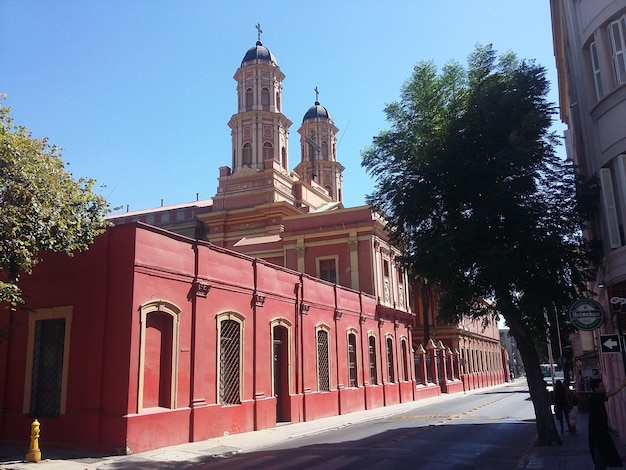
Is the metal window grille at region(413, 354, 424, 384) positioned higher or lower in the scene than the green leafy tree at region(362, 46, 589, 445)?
lower

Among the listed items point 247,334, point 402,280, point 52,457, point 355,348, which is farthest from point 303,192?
point 52,457

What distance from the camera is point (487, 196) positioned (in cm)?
1412

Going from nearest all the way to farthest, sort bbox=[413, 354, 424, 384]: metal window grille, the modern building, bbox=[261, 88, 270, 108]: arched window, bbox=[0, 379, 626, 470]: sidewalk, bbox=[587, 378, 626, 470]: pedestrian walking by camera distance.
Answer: bbox=[587, 378, 626, 470]: pedestrian walking
bbox=[0, 379, 626, 470]: sidewalk
the modern building
bbox=[413, 354, 424, 384]: metal window grille
bbox=[261, 88, 270, 108]: arched window

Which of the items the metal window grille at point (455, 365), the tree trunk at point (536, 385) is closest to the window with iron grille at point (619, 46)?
the tree trunk at point (536, 385)

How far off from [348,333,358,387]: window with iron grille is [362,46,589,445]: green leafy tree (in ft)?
38.7

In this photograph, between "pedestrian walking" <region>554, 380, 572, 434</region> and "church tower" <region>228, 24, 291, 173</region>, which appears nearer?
"pedestrian walking" <region>554, 380, 572, 434</region>

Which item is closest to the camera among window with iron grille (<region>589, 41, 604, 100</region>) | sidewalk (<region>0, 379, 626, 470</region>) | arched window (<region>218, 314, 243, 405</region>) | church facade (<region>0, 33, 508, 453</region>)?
sidewalk (<region>0, 379, 626, 470</region>)

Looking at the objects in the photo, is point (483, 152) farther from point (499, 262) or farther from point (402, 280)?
point (402, 280)

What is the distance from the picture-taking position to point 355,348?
2802 cm

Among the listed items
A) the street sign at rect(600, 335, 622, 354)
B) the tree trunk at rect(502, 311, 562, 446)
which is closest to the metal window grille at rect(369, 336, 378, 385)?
the tree trunk at rect(502, 311, 562, 446)

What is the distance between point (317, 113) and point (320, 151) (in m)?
4.26

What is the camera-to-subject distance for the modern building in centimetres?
1202

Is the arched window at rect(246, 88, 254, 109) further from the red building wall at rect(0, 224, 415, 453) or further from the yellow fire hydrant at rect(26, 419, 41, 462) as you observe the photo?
the yellow fire hydrant at rect(26, 419, 41, 462)

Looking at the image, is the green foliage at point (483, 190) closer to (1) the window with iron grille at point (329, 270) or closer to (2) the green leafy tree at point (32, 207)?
(2) the green leafy tree at point (32, 207)
